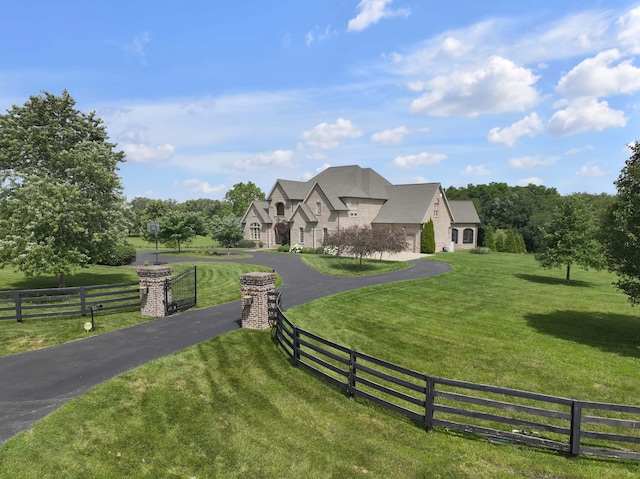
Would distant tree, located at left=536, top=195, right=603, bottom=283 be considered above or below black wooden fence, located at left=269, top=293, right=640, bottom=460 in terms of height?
above

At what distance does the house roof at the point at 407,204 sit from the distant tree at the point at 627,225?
3213 cm

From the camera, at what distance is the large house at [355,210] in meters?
47.9

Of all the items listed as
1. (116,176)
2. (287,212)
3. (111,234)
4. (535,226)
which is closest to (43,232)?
(111,234)

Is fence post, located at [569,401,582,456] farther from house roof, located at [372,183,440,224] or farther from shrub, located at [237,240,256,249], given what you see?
shrub, located at [237,240,256,249]

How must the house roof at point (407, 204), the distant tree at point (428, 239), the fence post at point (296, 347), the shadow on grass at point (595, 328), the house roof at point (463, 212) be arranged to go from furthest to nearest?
1. the house roof at point (463, 212)
2. the house roof at point (407, 204)
3. the distant tree at point (428, 239)
4. the shadow on grass at point (595, 328)
5. the fence post at point (296, 347)

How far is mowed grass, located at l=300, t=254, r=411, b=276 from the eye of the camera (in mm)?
31469

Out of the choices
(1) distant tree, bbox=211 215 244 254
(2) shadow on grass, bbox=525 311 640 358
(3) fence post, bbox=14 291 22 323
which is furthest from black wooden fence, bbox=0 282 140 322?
(1) distant tree, bbox=211 215 244 254

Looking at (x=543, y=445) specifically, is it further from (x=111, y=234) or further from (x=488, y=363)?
(x=111, y=234)

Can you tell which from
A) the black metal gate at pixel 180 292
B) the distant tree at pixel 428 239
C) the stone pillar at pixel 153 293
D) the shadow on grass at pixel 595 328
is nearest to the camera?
the shadow on grass at pixel 595 328

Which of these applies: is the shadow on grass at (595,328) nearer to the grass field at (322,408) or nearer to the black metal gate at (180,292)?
the grass field at (322,408)

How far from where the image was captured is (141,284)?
56.2 feet

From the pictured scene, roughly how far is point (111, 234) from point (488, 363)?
19.3 meters

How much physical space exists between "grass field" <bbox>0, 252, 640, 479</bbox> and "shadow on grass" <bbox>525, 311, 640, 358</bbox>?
0.09m

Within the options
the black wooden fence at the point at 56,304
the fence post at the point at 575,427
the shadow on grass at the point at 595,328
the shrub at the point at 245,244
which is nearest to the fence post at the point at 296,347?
the fence post at the point at 575,427
